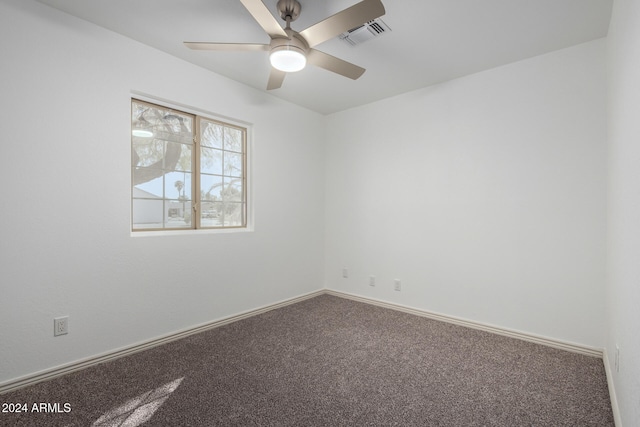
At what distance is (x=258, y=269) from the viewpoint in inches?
138

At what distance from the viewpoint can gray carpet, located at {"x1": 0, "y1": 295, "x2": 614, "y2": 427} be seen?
5.58 ft

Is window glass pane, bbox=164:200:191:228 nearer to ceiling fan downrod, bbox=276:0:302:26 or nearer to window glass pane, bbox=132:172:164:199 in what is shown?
window glass pane, bbox=132:172:164:199

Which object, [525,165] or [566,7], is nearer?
[566,7]

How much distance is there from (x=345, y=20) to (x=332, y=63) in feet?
1.60

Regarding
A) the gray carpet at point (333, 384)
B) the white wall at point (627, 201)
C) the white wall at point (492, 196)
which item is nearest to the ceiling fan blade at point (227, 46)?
the white wall at point (627, 201)

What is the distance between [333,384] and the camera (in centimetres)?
203

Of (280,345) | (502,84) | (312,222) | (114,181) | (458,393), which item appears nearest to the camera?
(458,393)

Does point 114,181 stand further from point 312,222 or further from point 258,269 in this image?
point 312,222

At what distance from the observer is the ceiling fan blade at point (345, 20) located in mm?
1606

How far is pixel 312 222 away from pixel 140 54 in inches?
101

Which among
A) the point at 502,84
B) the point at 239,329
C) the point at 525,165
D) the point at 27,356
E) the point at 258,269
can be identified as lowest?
the point at 239,329

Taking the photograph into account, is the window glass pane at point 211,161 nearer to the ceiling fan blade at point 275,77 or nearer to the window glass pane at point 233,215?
the window glass pane at point 233,215

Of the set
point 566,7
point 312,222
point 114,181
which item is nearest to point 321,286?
point 312,222

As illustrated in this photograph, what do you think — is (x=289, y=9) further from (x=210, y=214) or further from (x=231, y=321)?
(x=231, y=321)
